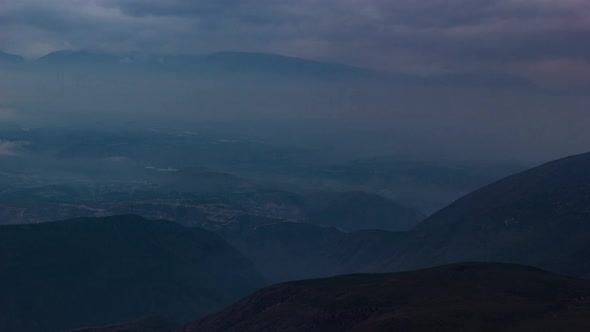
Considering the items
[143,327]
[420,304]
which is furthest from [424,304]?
[143,327]

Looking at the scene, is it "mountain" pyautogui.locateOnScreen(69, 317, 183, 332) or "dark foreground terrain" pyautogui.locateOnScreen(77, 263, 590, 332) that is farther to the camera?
"mountain" pyautogui.locateOnScreen(69, 317, 183, 332)

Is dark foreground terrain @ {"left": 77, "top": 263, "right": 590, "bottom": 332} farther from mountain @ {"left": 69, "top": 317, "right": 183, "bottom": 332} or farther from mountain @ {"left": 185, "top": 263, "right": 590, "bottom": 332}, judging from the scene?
mountain @ {"left": 69, "top": 317, "right": 183, "bottom": 332}

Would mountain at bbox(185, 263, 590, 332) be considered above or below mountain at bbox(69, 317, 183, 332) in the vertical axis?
above

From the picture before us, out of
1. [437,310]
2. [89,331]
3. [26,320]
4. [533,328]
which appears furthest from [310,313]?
[26,320]

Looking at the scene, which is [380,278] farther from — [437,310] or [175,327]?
[175,327]

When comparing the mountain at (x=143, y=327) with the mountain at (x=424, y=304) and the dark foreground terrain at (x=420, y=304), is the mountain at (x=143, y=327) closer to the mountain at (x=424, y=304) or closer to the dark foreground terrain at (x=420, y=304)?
the dark foreground terrain at (x=420, y=304)

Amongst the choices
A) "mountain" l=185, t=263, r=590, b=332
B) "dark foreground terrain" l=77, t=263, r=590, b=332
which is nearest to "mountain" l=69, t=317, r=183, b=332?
"dark foreground terrain" l=77, t=263, r=590, b=332

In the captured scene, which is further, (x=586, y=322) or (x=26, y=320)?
(x=26, y=320)

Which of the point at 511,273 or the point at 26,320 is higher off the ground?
the point at 511,273
